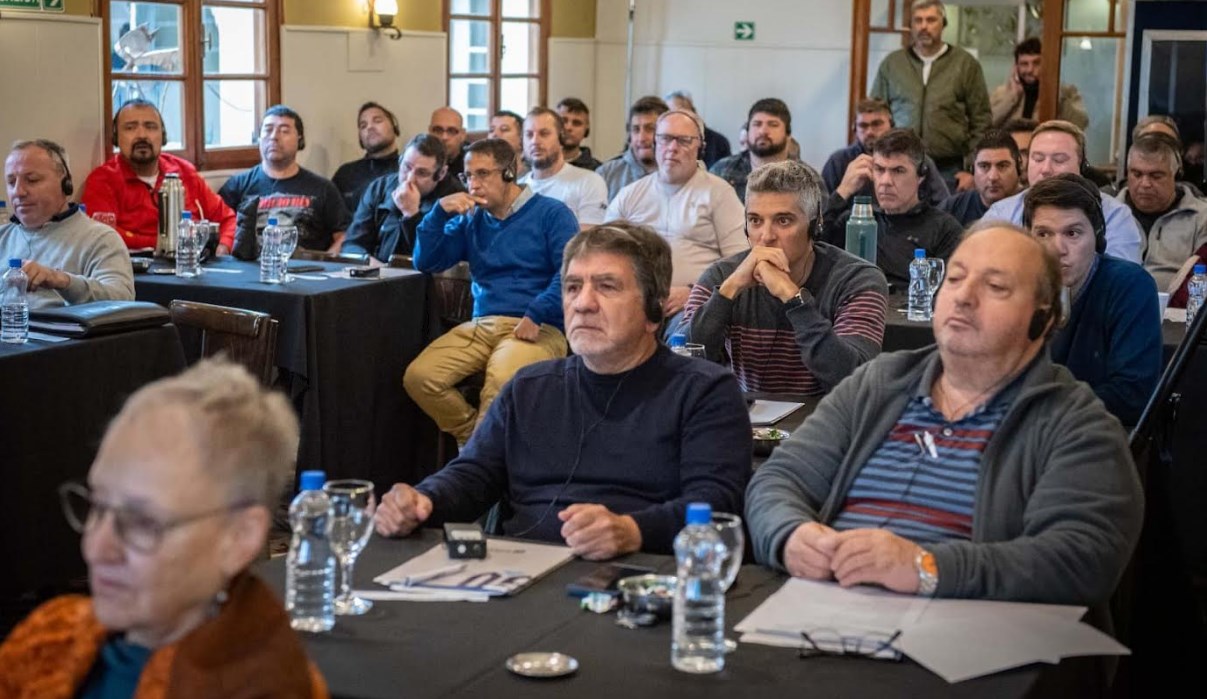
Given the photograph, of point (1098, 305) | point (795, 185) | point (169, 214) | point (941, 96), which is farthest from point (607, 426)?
point (941, 96)

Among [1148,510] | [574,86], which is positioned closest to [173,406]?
[1148,510]

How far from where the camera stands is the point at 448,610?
225cm

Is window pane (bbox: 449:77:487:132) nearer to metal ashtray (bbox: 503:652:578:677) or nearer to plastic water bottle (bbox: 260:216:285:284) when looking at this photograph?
plastic water bottle (bbox: 260:216:285:284)

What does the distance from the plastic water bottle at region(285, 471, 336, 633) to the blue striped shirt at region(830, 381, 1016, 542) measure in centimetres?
87

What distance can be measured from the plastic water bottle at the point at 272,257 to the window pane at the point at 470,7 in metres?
4.67

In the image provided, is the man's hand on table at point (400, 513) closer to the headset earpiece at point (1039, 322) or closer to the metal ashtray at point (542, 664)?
the metal ashtray at point (542, 664)

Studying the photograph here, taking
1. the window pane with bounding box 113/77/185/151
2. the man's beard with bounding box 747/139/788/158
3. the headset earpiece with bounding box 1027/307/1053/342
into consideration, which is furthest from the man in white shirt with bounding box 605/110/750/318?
the headset earpiece with bounding box 1027/307/1053/342

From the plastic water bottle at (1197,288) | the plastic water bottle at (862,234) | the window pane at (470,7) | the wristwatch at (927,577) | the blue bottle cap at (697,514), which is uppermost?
the window pane at (470,7)

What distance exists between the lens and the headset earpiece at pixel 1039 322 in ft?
8.44

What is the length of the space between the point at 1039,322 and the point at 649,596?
2.73ft

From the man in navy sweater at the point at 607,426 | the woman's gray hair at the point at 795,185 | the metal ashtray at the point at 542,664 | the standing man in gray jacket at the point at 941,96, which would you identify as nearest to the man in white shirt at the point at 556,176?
the standing man in gray jacket at the point at 941,96

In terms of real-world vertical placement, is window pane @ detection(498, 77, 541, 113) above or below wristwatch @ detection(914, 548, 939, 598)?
above

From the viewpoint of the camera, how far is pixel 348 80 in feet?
30.0

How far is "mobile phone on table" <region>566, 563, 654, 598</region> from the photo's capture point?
2.29 m
